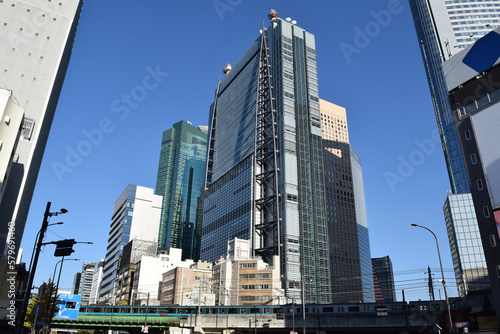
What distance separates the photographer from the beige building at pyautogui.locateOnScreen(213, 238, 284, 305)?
386 ft

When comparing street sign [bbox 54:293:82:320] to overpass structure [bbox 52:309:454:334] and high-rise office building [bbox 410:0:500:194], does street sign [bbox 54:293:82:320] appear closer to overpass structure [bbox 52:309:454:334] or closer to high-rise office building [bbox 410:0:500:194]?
overpass structure [bbox 52:309:454:334]

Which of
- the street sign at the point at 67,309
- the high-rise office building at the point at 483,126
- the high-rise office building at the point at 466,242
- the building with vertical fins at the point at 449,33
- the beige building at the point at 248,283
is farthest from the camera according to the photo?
the building with vertical fins at the point at 449,33

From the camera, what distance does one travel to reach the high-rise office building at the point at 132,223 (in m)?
184

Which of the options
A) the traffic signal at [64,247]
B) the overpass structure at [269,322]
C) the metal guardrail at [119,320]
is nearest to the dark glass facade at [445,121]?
the overpass structure at [269,322]

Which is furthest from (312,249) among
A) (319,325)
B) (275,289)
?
(319,325)

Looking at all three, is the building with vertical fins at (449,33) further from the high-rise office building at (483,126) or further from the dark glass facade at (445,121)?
the high-rise office building at (483,126)

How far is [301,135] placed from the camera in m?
156

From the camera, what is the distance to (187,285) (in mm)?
131875

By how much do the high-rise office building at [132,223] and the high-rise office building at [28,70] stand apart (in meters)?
107

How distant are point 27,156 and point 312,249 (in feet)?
323

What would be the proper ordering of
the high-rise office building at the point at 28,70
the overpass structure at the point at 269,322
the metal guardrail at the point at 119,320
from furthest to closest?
the metal guardrail at the point at 119,320 → the high-rise office building at the point at 28,70 → the overpass structure at the point at 269,322

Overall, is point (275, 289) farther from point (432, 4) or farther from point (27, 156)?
point (432, 4)

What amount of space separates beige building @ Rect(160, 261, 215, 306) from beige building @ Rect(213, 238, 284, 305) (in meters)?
5.34

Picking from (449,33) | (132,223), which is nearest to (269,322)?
(132,223)
